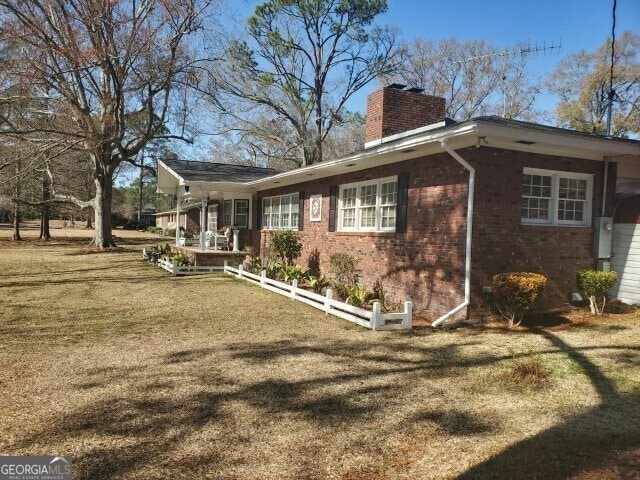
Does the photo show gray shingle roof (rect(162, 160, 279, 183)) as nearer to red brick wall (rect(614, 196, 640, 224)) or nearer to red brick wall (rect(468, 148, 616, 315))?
red brick wall (rect(468, 148, 616, 315))

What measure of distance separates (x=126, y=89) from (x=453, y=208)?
16.4 meters

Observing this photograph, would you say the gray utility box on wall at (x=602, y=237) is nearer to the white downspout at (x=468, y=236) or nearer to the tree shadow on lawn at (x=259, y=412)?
the white downspout at (x=468, y=236)

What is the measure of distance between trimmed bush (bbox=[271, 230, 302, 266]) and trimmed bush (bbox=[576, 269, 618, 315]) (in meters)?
8.07

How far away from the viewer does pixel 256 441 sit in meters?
3.96

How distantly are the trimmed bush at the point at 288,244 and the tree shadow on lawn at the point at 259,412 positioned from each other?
26.8ft

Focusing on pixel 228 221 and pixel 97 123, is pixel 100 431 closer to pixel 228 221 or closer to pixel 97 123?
pixel 228 221

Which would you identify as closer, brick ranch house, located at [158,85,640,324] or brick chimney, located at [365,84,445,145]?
brick ranch house, located at [158,85,640,324]

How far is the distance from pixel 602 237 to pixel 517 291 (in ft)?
10.1

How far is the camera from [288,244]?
14.8 meters

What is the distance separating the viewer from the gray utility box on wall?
9453 mm

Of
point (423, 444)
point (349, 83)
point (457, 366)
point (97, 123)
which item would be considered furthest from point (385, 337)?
point (349, 83)

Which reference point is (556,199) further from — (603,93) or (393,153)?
(603,93)

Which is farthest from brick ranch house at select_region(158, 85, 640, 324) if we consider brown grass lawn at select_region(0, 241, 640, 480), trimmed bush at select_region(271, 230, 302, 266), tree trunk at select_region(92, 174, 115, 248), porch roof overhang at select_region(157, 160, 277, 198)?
tree trunk at select_region(92, 174, 115, 248)

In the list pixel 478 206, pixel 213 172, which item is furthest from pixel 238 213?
pixel 478 206
